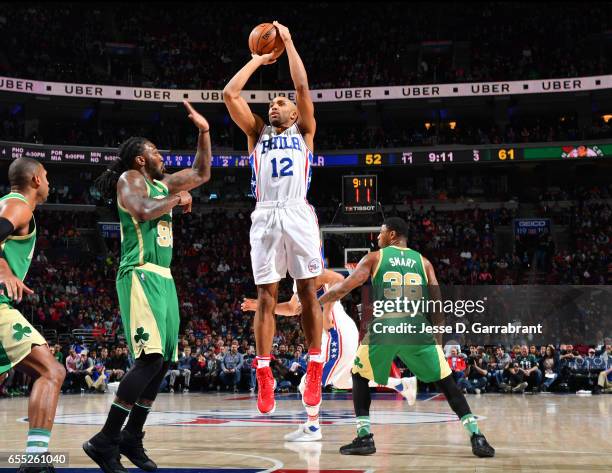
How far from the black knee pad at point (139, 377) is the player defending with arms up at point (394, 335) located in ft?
6.59

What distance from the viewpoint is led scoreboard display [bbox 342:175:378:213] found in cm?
2123

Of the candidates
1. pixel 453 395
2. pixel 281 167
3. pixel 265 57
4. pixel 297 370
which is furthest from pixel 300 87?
pixel 297 370

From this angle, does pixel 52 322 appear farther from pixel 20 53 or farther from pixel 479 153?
pixel 479 153

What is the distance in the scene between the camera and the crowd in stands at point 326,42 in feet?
109

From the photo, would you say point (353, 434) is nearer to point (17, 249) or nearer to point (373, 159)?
point (17, 249)

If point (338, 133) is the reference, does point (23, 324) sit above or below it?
below

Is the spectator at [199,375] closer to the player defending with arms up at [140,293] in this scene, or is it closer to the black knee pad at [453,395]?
the black knee pad at [453,395]

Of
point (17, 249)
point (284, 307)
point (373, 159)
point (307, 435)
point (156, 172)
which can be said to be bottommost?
point (307, 435)

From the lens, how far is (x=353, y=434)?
26.7ft

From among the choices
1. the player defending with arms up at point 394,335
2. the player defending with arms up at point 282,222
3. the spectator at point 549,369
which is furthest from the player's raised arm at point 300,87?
the spectator at point 549,369

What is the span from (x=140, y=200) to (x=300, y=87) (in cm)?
198

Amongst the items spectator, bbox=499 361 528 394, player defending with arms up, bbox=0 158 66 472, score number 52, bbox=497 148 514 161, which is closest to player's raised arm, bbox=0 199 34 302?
player defending with arms up, bbox=0 158 66 472

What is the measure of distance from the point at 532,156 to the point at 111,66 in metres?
18.6

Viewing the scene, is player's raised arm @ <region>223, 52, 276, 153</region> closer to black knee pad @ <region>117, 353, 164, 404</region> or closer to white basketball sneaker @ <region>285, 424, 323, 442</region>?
black knee pad @ <region>117, 353, 164, 404</region>
